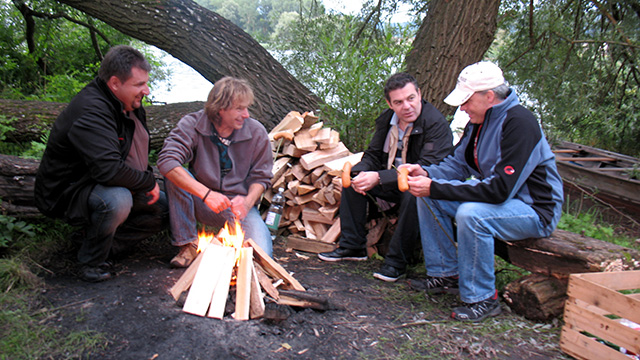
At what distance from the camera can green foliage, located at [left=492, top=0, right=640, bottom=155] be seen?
18.1 ft

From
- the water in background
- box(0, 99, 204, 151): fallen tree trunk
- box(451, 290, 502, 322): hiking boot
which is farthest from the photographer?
the water in background

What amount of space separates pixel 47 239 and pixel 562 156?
942 centimetres

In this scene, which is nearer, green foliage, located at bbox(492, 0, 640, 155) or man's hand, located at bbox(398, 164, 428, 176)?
man's hand, located at bbox(398, 164, 428, 176)

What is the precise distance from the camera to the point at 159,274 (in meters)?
2.93

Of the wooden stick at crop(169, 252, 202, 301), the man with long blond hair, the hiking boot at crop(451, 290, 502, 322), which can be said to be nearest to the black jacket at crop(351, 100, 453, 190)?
the man with long blond hair

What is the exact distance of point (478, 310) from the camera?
8.77 ft

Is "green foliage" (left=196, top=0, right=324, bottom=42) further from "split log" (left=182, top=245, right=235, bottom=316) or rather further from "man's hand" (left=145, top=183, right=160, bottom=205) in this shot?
"split log" (left=182, top=245, right=235, bottom=316)

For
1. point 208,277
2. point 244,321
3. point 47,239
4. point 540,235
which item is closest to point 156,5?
point 47,239

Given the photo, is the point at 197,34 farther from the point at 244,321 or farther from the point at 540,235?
the point at 540,235

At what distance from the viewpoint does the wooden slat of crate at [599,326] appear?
202 centimetres

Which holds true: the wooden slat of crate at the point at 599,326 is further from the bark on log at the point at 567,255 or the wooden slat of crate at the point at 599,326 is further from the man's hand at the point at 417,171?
the man's hand at the point at 417,171

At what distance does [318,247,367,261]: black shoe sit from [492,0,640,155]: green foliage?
3.58 m

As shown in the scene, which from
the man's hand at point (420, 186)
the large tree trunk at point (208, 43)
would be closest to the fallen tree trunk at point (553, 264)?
the man's hand at point (420, 186)

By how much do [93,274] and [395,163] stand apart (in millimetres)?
2399
